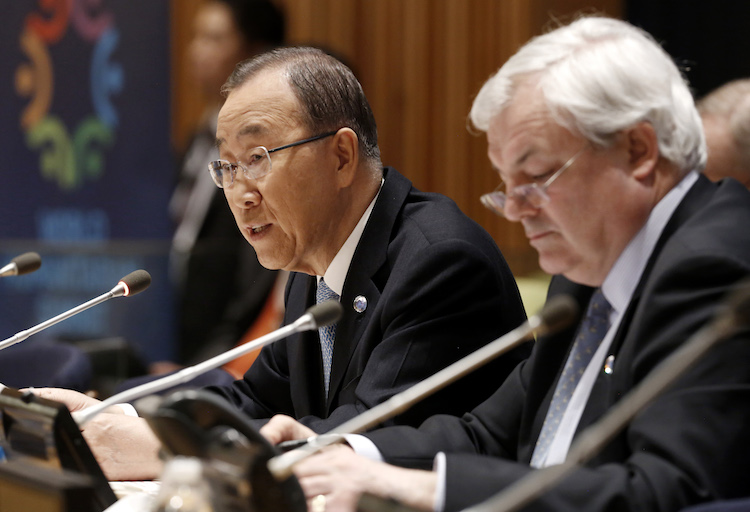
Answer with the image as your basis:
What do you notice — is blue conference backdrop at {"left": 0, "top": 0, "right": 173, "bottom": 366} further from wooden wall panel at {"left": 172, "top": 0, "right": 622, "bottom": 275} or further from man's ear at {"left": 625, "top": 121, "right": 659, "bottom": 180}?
man's ear at {"left": 625, "top": 121, "right": 659, "bottom": 180}

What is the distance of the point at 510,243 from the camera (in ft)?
17.1

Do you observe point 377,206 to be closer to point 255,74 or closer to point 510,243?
point 255,74

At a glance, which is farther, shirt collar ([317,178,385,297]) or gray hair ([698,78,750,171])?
gray hair ([698,78,750,171])

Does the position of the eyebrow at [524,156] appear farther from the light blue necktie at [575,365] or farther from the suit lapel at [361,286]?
the suit lapel at [361,286]

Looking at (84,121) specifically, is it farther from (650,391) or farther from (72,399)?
(650,391)

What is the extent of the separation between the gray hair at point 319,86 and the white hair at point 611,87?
0.78 m

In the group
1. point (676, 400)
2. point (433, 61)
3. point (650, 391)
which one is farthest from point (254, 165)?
point (433, 61)

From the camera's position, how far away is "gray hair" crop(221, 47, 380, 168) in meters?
2.43

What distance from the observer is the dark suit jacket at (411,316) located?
214 cm

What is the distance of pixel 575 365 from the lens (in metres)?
1.78

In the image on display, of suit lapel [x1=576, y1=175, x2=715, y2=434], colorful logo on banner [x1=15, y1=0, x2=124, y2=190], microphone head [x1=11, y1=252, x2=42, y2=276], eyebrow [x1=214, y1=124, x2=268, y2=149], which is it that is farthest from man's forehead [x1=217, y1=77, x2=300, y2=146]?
colorful logo on banner [x1=15, y1=0, x2=124, y2=190]

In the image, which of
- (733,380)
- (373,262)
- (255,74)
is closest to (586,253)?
(733,380)

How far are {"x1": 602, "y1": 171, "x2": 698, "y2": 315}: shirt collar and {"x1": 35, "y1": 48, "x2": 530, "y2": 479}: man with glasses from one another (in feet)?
1.89

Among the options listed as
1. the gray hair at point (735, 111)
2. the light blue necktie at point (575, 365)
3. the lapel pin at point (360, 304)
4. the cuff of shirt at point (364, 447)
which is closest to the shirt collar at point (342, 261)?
the lapel pin at point (360, 304)
